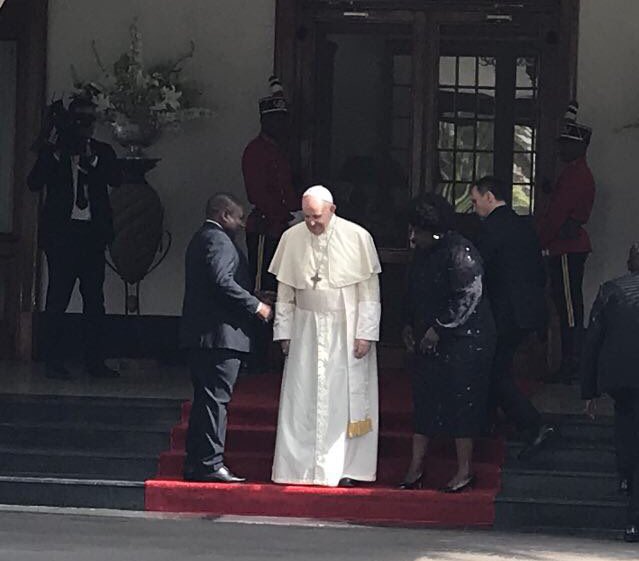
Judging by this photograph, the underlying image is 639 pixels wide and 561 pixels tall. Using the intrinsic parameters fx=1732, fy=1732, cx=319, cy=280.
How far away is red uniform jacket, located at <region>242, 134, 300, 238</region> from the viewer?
39.2ft

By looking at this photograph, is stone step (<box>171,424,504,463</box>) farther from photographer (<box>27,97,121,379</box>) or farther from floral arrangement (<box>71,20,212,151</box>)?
floral arrangement (<box>71,20,212,151</box>)

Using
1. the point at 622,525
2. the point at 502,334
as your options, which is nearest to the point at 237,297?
the point at 502,334

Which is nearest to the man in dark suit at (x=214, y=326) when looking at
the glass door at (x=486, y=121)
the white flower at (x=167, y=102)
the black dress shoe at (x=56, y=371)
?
the black dress shoe at (x=56, y=371)

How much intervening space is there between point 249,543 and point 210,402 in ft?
3.71

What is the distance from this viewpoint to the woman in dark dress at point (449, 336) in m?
9.66

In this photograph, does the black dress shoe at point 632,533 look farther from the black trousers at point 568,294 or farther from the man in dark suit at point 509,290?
the black trousers at point 568,294

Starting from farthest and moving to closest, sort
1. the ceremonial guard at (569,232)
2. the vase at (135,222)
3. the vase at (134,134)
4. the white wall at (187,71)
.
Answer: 1. the white wall at (187,71)
2. the vase at (134,134)
3. the vase at (135,222)
4. the ceremonial guard at (569,232)

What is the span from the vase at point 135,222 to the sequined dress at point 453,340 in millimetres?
3016

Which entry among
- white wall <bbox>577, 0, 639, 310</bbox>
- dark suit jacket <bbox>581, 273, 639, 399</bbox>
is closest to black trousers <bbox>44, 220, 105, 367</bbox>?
white wall <bbox>577, 0, 639, 310</bbox>

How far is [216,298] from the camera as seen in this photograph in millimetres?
9828

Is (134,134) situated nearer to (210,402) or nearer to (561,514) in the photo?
(210,402)

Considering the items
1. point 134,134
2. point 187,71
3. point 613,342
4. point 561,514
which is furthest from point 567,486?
point 187,71

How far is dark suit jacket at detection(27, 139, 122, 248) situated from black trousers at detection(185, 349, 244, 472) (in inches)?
82.2

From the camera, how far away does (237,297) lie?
9.75m
